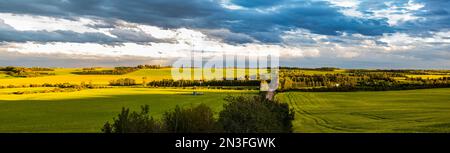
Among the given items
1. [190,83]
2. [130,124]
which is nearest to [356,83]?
[190,83]

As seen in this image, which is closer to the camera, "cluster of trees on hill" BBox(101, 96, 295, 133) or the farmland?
"cluster of trees on hill" BBox(101, 96, 295, 133)

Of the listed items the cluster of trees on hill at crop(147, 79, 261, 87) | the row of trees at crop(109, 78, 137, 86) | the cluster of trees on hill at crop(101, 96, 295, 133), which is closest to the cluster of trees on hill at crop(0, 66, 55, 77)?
the row of trees at crop(109, 78, 137, 86)

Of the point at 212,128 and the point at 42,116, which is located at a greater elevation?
the point at 212,128

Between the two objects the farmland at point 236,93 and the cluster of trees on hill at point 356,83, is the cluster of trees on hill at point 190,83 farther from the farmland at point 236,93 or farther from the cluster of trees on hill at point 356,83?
the cluster of trees on hill at point 356,83

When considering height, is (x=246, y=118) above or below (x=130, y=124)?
below

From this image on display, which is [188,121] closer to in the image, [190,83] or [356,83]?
[356,83]

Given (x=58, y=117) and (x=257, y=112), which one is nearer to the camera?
(x=257, y=112)

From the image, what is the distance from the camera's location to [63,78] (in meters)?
167

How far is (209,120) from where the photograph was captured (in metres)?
21.5

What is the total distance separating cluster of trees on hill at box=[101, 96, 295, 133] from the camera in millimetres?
19052

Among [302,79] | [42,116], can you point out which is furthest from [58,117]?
[302,79]

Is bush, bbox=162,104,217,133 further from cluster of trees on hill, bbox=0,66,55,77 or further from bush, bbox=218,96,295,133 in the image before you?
cluster of trees on hill, bbox=0,66,55,77
